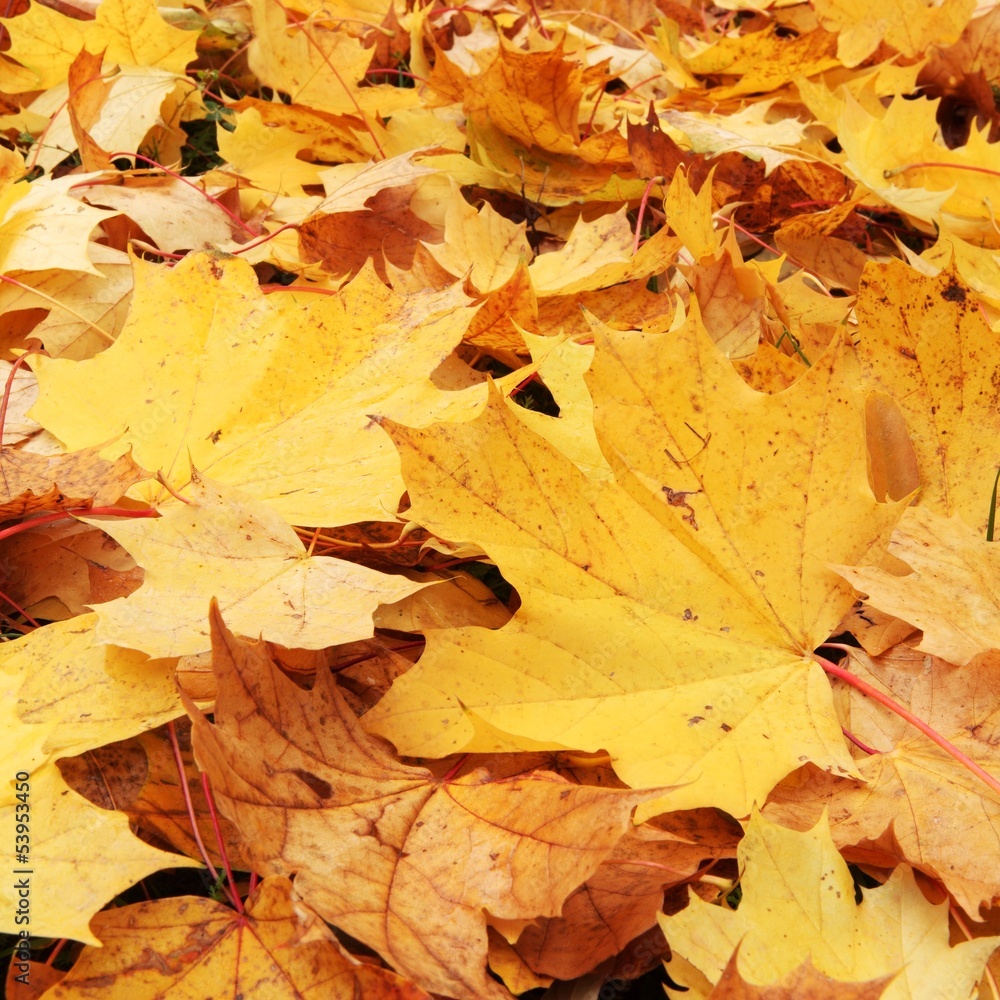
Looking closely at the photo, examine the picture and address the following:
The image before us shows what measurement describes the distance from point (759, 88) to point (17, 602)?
165cm

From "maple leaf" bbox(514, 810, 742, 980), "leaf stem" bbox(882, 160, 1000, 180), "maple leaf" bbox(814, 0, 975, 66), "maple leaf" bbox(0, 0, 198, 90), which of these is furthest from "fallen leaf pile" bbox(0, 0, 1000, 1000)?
"maple leaf" bbox(814, 0, 975, 66)

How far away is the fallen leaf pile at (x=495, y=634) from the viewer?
0.69 metres

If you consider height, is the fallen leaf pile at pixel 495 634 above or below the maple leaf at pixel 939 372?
below

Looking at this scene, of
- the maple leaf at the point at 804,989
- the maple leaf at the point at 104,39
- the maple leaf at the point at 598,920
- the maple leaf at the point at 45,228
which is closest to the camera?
the maple leaf at the point at 804,989

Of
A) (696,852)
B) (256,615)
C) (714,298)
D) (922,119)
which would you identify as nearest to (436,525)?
(256,615)

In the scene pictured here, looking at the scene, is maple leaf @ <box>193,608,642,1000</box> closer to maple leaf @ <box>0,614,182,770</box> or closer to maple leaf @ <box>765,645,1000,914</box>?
maple leaf @ <box>0,614,182,770</box>

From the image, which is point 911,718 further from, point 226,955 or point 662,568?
point 226,955

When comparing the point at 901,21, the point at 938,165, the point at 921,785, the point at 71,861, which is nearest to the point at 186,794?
the point at 71,861

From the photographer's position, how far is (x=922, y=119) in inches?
60.8

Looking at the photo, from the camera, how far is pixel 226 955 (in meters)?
0.68

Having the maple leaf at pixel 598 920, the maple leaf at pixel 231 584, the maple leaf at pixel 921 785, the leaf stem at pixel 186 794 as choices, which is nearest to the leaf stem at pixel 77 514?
the maple leaf at pixel 231 584

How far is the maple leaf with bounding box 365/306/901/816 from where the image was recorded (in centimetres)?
77

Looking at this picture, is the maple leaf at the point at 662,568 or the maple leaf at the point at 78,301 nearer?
the maple leaf at the point at 662,568

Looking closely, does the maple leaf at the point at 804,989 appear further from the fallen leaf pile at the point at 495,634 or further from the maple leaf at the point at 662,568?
the maple leaf at the point at 662,568
